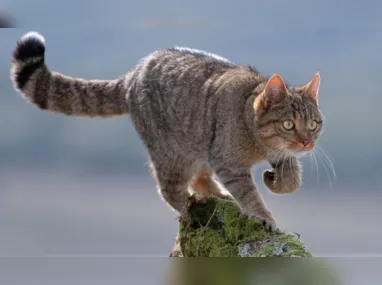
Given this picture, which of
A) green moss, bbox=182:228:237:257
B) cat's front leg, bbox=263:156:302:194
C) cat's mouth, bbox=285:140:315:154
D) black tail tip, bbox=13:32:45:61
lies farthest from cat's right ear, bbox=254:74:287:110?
black tail tip, bbox=13:32:45:61

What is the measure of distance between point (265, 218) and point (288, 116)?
62 cm

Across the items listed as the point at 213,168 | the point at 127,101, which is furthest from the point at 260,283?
the point at 127,101

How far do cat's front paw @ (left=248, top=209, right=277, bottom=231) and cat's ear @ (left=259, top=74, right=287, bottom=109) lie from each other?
2.03 ft

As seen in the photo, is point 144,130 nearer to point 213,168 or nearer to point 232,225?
point 213,168

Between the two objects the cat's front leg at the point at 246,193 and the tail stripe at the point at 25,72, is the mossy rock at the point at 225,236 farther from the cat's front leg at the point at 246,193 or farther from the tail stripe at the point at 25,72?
the tail stripe at the point at 25,72

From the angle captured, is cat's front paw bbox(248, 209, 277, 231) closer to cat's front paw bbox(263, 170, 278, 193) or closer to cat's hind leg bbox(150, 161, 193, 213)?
cat's front paw bbox(263, 170, 278, 193)

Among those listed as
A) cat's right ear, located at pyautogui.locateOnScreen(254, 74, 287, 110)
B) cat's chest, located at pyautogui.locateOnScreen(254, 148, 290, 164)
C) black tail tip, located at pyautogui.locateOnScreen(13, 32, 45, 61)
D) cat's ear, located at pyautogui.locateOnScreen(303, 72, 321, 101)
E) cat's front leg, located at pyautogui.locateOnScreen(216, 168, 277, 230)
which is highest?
black tail tip, located at pyautogui.locateOnScreen(13, 32, 45, 61)

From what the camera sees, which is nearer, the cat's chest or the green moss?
the green moss

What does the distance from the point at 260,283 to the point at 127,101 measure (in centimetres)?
209

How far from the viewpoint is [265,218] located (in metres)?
3.25

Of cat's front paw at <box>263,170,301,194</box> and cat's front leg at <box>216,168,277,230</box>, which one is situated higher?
cat's front paw at <box>263,170,301,194</box>

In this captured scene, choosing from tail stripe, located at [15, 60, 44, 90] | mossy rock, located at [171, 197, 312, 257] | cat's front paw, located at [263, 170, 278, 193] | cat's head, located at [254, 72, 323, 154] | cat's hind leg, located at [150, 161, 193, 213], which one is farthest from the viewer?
tail stripe, located at [15, 60, 44, 90]

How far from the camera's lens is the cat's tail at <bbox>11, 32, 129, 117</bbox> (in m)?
4.26

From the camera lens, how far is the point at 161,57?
4.30 m
